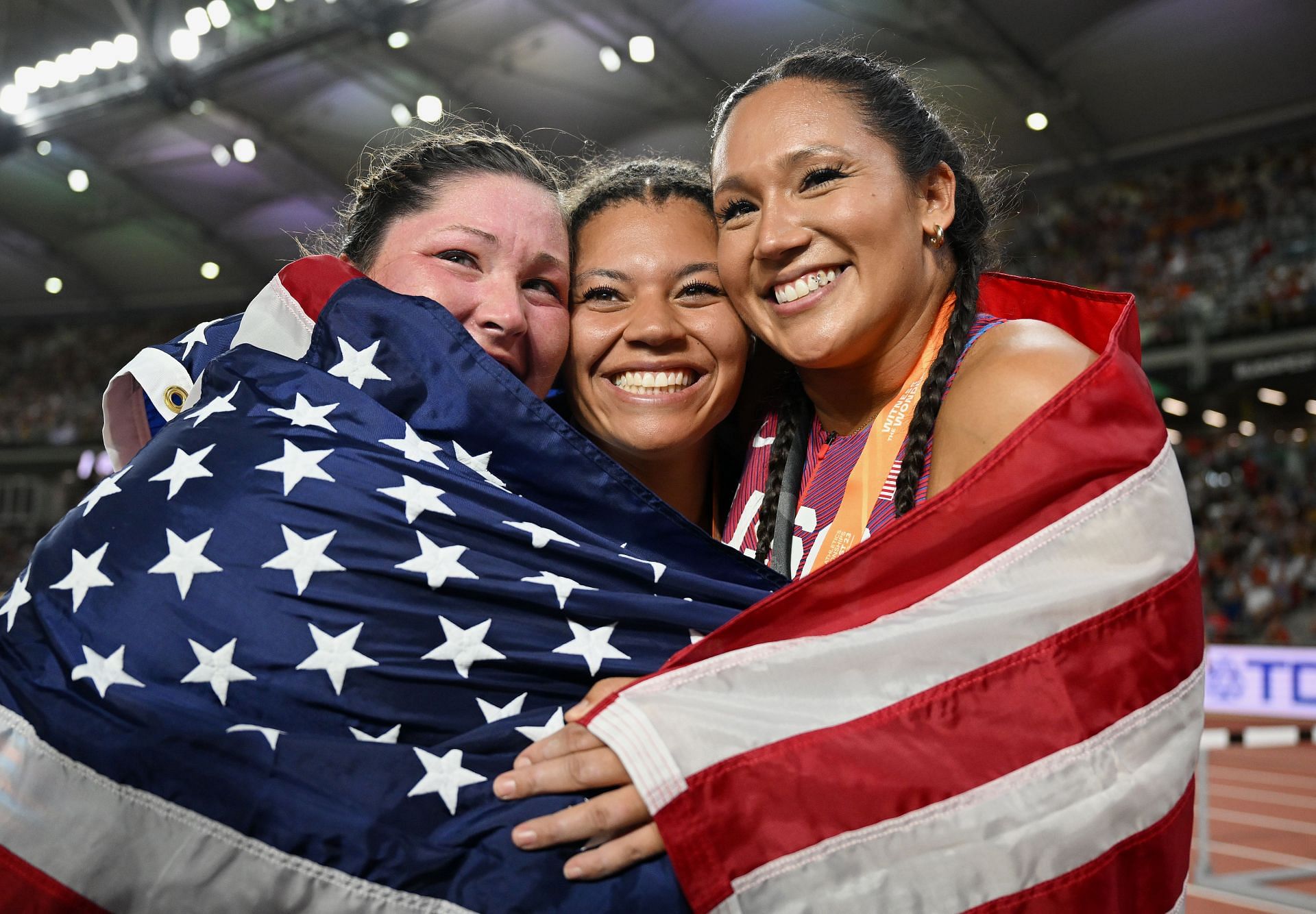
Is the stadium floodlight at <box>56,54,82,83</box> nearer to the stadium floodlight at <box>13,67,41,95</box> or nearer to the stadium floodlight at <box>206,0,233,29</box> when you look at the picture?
the stadium floodlight at <box>13,67,41,95</box>

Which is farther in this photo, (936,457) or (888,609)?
(936,457)

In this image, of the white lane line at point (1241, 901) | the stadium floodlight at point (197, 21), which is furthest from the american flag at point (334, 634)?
the stadium floodlight at point (197, 21)

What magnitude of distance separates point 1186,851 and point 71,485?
26.6 m

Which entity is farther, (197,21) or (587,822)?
(197,21)

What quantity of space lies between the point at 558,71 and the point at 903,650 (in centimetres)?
1467

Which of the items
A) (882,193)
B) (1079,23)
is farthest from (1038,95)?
(882,193)

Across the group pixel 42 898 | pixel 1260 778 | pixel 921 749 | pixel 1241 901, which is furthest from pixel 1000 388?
pixel 1260 778

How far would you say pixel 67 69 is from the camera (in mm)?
14680

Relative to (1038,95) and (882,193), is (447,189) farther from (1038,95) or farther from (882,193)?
(1038,95)

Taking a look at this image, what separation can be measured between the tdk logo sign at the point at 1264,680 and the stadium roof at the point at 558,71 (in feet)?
22.8

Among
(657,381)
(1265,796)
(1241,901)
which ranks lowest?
(1241,901)

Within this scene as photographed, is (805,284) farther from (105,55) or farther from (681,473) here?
(105,55)

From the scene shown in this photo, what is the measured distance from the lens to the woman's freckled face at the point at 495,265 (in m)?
1.98

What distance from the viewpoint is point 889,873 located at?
1235 millimetres
